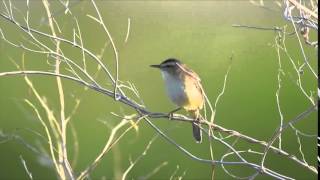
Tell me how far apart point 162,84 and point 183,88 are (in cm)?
335

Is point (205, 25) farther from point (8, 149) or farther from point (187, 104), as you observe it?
point (187, 104)

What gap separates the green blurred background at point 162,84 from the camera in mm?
5895

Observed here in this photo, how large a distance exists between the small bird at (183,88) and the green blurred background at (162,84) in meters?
2.66

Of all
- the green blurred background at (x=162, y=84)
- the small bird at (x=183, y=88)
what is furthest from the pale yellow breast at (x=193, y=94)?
the green blurred background at (x=162, y=84)

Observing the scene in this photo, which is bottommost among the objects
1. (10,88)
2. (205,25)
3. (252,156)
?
Answer: (252,156)

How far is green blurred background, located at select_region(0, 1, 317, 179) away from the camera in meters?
5.89

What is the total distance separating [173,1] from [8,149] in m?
2.35

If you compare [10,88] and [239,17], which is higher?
[239,17]

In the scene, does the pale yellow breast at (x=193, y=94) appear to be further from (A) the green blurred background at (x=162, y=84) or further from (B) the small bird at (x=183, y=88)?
(A) the green blurred background at (x=162, y=84)

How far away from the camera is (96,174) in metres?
5.87

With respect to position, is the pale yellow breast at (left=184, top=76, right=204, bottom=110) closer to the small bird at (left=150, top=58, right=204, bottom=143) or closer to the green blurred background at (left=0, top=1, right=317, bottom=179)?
the small bird at (left=150, top=58, right=204, bottom=143)

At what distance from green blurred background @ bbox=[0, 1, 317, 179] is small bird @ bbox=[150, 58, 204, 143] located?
2665 millimetres

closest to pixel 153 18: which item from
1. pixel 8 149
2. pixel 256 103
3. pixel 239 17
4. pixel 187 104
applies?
pixel 239 17

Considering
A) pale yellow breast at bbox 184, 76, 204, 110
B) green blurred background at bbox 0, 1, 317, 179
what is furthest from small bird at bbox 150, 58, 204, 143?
green blurred background at bbox 0, 1, 317, 179
